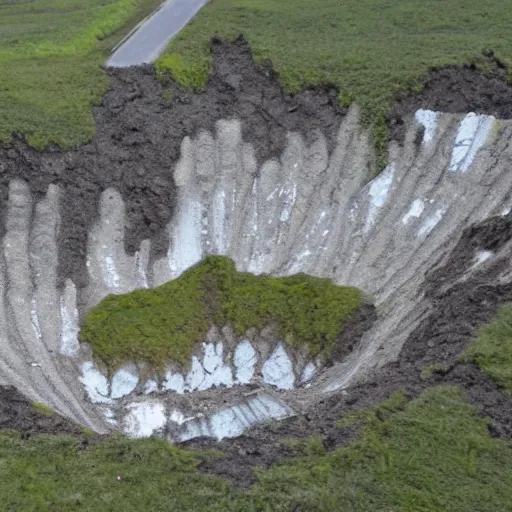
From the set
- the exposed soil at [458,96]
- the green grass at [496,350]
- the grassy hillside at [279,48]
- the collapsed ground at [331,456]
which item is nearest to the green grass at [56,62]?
the grassy hillside at [279,48]

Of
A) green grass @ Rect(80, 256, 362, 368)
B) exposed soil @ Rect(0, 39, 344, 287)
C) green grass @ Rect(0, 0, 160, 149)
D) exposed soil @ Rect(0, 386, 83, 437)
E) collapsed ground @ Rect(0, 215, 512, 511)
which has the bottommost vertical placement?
green grass @ Rect(80, 256, 362, 368)

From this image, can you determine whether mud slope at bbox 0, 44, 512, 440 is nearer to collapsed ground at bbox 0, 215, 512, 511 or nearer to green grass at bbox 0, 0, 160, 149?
green grass at bbox 0, 0, 160, 149

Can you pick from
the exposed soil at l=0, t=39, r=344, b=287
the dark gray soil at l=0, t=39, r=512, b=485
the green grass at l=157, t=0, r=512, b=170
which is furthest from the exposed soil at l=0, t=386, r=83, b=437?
the green grass at l=157, t=0, r=512, b=170

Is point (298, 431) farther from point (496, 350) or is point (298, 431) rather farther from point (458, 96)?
point (458, 96)

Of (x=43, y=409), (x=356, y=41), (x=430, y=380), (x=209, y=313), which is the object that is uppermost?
(x=356, y=41)

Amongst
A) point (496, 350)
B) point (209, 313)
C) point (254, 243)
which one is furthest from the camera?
point (254, 243)

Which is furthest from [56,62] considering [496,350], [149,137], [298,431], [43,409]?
[496,350]
